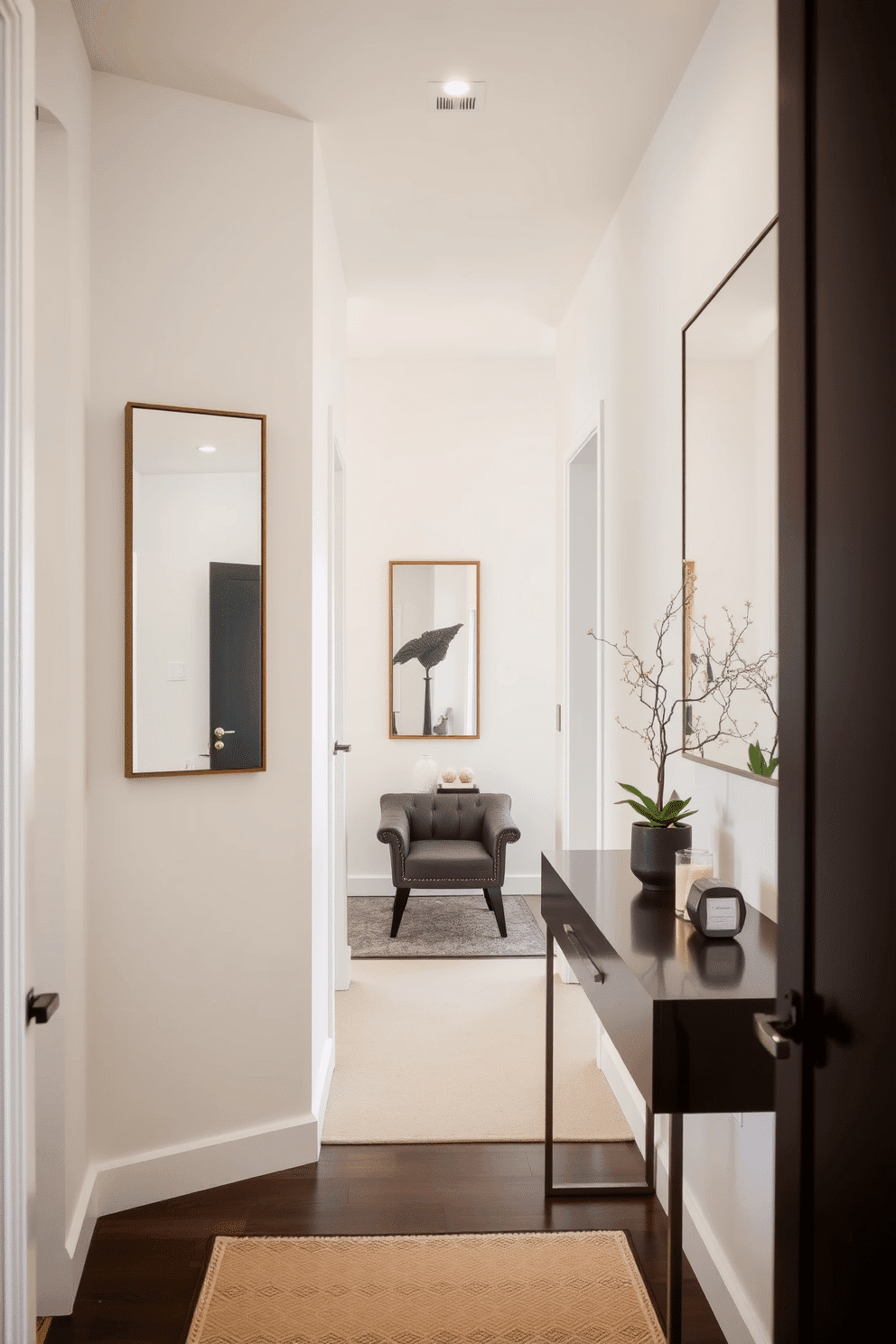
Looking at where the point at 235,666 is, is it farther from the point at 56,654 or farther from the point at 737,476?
the point at 737,476

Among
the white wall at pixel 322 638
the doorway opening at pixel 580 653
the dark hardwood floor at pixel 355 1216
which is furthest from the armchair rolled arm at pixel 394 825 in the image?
the dark hardwood floor at pixel 355 1216

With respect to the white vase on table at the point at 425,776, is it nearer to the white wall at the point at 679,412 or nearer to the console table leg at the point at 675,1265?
the white wall at the point at 679,412

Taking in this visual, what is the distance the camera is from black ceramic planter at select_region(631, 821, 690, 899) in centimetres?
226

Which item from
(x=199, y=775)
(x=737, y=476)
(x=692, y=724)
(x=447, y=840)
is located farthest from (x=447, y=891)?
(x=737, y=476)

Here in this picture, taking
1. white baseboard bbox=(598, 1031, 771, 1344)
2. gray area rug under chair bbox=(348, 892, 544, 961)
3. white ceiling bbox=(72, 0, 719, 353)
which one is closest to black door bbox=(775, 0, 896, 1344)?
white baseboard bbox=(598, 1031, 771, 1344)

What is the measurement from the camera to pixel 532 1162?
2.78m

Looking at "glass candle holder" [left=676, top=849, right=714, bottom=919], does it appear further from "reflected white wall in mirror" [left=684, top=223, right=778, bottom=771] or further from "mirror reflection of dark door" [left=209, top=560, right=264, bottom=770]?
"mirror reflection of dark door" [left=209, top=560, right=264, bottom=770]

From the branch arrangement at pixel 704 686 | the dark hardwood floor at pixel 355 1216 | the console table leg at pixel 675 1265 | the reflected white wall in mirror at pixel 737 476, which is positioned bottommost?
the dark hardwood floor at pixel 355 1216

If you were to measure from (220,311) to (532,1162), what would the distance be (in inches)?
98.2

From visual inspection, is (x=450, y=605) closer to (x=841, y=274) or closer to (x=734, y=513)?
(x=734, y=513)

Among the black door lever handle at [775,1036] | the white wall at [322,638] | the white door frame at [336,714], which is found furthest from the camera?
the white door frame at [336,714]

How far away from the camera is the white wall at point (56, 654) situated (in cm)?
213

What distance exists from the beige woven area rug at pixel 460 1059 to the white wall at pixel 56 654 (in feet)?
3.14

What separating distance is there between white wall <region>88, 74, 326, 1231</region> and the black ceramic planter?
97 cm
